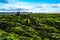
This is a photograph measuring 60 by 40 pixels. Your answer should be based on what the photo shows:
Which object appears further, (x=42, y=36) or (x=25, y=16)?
(x=25, y=16)

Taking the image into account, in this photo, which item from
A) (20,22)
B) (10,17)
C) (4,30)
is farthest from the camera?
(10,17)

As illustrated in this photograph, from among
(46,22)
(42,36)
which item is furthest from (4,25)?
(46,22)

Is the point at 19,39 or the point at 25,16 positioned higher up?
the point at 25,16

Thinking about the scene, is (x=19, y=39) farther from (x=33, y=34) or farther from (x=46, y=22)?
(x=46, y=22)

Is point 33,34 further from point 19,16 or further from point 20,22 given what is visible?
point 19,16

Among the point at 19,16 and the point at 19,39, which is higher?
the point at 19,16

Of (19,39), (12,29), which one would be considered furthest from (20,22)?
(19,39)

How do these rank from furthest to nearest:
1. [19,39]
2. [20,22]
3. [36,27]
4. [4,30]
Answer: [20,22], [36,27], [4,30], [19,39]

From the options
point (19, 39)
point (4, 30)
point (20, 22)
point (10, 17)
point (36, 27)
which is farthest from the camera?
point (10, 17)

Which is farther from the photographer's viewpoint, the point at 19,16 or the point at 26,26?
the point at 19,16
